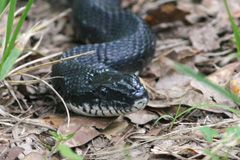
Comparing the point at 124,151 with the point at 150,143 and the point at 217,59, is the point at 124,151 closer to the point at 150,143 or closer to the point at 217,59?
the point at 150,143

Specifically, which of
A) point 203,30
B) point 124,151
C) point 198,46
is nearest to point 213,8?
point 203,30

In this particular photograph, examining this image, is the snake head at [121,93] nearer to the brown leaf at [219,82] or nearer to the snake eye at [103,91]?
the snake eye at [103,91]

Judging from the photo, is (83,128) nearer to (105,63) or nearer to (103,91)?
(103,91)

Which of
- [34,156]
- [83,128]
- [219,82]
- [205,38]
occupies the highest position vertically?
[34,156]

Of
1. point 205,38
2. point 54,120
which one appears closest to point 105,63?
point 54,120

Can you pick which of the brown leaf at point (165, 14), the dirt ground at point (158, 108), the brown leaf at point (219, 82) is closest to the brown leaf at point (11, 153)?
the dirt ground at point (158, 108)

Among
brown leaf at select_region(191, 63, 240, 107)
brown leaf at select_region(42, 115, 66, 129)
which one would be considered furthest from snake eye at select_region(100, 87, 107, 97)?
brown leaf at select_region(191, 63, 240, 107)

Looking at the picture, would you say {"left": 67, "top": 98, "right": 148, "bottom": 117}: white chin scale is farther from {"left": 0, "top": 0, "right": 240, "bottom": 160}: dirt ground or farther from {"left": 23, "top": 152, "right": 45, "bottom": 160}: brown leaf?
{"left": 23, "top": 152, "right": 45, "bottom": 160}: brown leaf

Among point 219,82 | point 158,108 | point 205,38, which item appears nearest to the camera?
point 158,108
